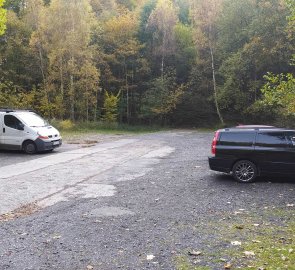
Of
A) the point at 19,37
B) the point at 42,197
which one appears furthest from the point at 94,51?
the point at 42,197

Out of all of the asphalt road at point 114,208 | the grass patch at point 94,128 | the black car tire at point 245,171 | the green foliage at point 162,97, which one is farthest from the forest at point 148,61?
the asphalt road at point 114,208

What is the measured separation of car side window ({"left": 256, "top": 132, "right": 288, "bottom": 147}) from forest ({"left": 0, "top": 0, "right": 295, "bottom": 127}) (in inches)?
776

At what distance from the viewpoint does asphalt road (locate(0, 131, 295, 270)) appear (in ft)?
20.8

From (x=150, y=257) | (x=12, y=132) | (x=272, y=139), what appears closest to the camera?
(x=150, y=257)

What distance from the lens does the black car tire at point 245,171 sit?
11805 millimetres

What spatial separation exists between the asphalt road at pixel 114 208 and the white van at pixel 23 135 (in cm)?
251

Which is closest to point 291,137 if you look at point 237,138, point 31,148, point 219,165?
point 237,138

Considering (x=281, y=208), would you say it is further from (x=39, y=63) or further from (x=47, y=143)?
(x=39, y=63)

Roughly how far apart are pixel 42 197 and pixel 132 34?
33.1 meters

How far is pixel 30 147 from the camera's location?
62.5 feet

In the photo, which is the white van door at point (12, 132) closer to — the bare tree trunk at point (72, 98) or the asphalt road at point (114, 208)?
the asphalt road at point (114, 208)

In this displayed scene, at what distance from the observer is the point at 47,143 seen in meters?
19.0

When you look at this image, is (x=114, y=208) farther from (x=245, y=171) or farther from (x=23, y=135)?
(x=23, y=135)

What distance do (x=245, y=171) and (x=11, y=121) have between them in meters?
12.3
